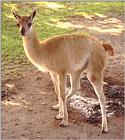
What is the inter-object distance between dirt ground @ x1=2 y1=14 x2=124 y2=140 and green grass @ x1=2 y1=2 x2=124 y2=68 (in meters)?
1.31

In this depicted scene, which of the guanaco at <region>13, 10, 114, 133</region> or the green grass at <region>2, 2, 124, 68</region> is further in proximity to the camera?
the green grass at <region>2, 2, 124, 68</region>

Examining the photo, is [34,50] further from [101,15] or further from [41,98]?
[101,15]

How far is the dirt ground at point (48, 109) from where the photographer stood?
5.94 meters

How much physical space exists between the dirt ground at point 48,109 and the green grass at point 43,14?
1.31 m

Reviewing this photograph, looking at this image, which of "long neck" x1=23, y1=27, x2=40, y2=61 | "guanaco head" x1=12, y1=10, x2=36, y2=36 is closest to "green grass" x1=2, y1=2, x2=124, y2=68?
"long neck" x1=23, y1=27, x2=40, y2=61

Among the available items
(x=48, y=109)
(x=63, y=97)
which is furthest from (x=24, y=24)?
(x=48, y=109)

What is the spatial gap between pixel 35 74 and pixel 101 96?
2.21 meters

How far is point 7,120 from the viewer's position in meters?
6.29

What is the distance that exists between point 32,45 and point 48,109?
121 centimetres

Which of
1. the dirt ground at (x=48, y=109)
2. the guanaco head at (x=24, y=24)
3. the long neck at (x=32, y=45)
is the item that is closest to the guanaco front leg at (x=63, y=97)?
the dirt ground at (x=48, y=109)

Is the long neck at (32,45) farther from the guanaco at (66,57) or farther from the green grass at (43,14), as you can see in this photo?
the green grass at (43,14)

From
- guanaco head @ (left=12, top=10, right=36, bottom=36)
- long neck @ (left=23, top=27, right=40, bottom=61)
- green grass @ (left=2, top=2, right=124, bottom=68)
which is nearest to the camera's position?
guanaco head @ (left=12, top=10, right=36, bottom=36)

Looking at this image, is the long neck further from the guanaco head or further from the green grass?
the green grass

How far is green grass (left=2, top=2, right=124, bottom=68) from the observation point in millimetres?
9508
